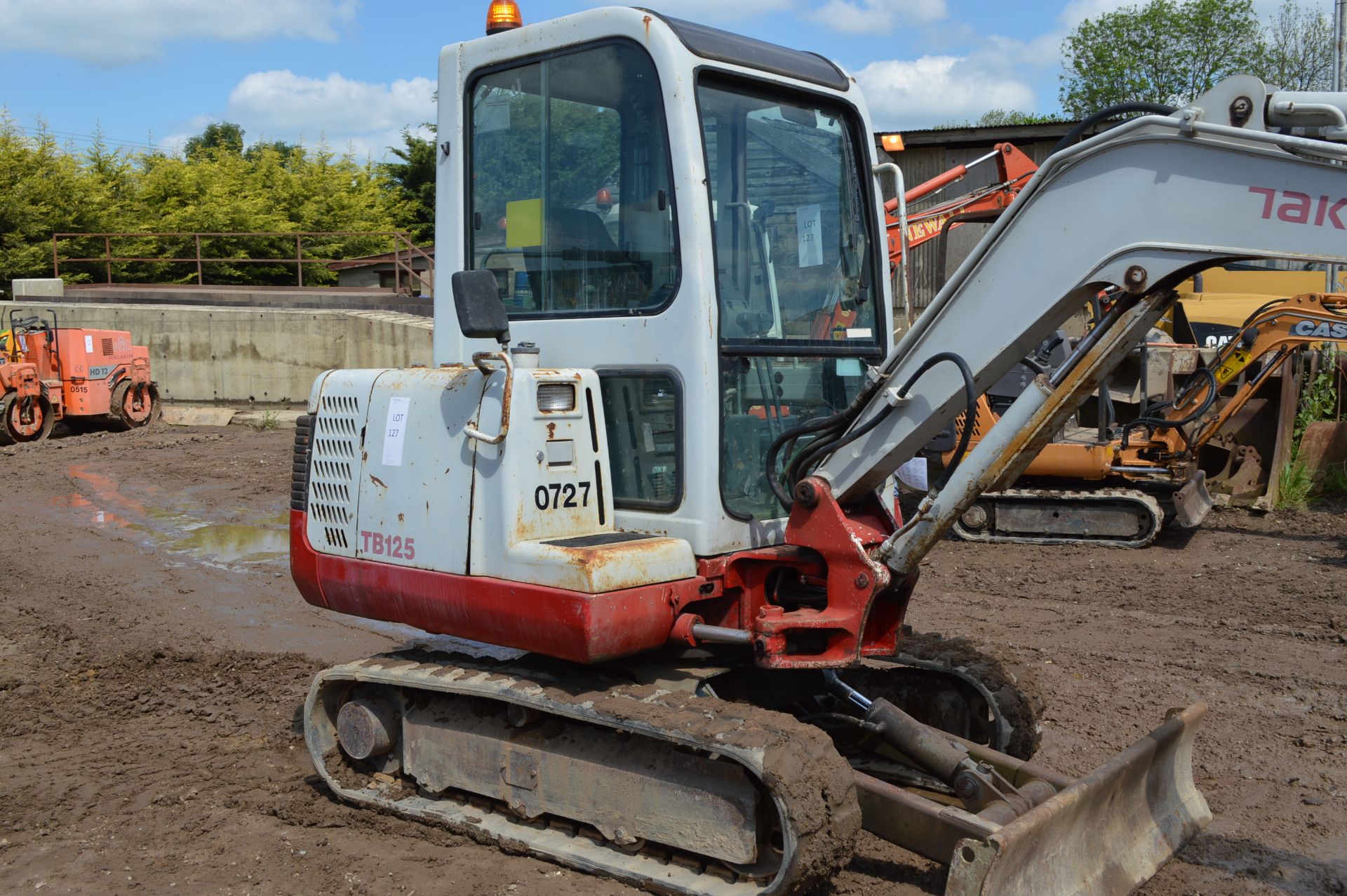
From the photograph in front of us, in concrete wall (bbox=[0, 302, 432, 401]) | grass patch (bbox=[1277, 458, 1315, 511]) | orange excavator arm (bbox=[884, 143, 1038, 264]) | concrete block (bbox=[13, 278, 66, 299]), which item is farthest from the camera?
concrete block (bbox=[13, 278, 66, 299])

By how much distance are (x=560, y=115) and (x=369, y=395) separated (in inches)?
51.7

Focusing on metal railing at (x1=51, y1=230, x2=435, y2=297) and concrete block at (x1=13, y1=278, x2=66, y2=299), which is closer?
concrete block at (x1=13, y1=278, x2=66, y2=299)

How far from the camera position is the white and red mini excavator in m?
3.60

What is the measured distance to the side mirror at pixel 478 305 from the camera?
157 inches

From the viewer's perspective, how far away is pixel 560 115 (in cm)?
442

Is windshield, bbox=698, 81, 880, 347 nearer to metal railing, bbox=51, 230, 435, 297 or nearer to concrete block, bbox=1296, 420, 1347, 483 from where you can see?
concrete block, bbox=1296, 420, 1347, 483

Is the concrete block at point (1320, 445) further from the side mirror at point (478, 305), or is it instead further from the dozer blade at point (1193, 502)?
the side mirror at point (478, 305)

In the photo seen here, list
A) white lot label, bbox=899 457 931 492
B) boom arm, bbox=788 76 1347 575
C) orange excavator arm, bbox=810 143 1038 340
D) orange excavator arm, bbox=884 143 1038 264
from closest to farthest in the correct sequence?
1. boom arm, bbox=788 76 1347 575
2. white lot label, bbox=899 457 931 492
3. orange excavator arm, bbox=810 143 1038 340
4. orange excavator arm, bbox=884 143 1038 264

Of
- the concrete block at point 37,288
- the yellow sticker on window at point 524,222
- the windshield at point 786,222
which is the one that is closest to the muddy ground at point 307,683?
the windshield at point 786,222

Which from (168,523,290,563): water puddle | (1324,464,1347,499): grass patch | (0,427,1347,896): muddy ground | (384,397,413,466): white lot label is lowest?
(0,427,1347,896): muddy ground

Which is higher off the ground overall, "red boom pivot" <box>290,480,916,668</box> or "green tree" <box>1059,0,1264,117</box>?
"green tree" <box>1059,0,1264,117</box>

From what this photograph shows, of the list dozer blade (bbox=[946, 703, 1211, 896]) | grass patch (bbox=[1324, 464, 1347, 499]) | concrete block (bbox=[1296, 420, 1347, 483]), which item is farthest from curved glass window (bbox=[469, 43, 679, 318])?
grass patch (bbox=[1324, 464, 1347, 499])

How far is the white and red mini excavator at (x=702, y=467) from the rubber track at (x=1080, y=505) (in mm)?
5859

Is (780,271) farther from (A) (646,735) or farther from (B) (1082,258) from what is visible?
(A) (646,735)
